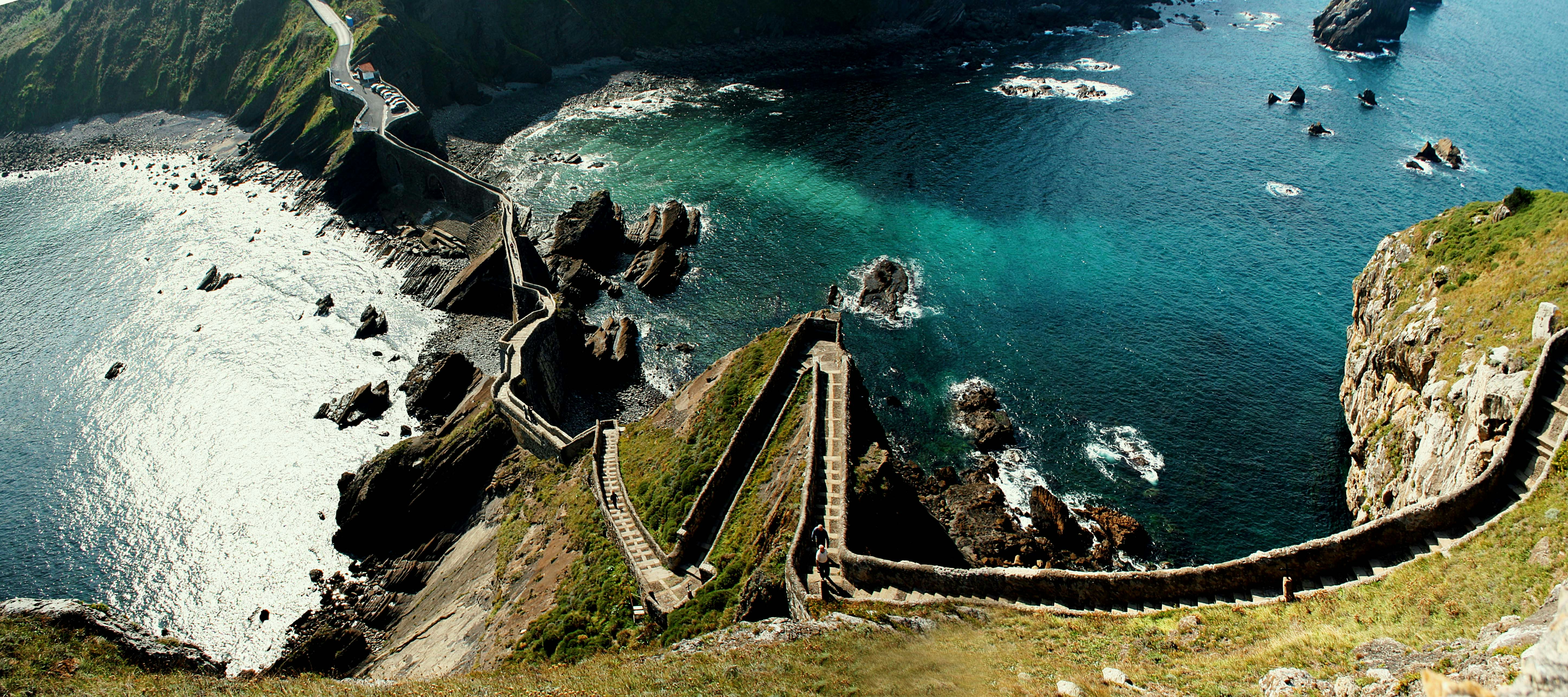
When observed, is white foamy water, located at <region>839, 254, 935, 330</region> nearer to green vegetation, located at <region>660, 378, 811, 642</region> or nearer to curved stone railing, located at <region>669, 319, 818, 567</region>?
curved stone railing, located at <region>669, 319, 818, 567</region>

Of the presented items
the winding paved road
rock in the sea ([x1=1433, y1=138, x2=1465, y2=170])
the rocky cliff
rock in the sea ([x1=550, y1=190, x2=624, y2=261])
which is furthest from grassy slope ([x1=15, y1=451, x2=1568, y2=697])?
rock in the sea ([x1=1433, y1=138, x2=1465, y2=170])

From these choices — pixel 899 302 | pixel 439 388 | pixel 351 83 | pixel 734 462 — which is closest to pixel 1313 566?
pixel 734 462

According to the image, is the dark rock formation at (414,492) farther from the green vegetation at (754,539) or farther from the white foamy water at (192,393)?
the green vegetation at (754,539)

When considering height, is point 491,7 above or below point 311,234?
above

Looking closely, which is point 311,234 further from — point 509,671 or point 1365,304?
point 1365,304

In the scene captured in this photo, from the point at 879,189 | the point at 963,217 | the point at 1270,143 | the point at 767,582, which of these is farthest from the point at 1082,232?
the point at 767,582

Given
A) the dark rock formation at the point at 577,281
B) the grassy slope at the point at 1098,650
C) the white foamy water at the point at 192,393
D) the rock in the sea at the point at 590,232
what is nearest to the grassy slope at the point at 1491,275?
the grassy slope at the point at 1098,650
